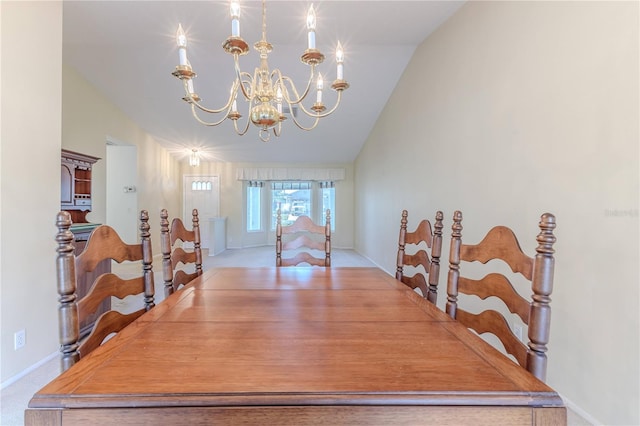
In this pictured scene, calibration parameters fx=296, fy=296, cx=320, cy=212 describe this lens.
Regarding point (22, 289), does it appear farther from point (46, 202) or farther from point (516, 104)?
point (516, 104)

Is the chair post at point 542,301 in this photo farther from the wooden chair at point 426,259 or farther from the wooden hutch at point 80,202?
the wooden hutch at point 80,202

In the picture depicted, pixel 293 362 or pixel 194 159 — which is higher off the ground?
pixel 194 159

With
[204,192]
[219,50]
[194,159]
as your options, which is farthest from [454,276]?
[204,192]

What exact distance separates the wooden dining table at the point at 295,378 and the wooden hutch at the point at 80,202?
1960mm

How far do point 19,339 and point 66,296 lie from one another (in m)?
1.70

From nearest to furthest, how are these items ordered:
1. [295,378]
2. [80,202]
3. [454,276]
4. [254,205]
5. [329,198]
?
[295,378]
[454,276]
[80,202]
[254,205]
[329,198]

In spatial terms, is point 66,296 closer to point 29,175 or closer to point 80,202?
point 29,175

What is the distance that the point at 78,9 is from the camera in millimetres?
2617

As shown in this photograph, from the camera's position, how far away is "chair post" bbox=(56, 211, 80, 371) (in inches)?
32.1

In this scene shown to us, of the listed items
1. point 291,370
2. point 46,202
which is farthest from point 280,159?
point 291,370

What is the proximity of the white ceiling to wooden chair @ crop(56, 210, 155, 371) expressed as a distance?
7.67 feet

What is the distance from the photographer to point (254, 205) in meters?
8.09

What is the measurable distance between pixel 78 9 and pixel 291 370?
3.57 metres

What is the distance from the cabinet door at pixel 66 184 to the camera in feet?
8.84
